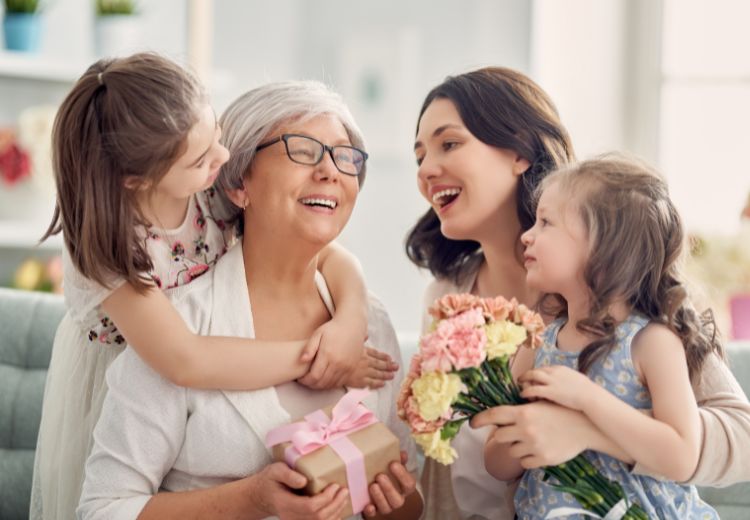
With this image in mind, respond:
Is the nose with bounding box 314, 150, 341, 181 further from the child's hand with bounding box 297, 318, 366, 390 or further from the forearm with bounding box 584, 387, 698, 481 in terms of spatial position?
the forearm with bounding box 584, 387, 698, 481

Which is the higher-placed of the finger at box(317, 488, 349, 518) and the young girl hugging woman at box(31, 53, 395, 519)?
the young girl hugging woman at box(31, 53, 395, 519)

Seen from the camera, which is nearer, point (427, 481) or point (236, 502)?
point (236, 502)

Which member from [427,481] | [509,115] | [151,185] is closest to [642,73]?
[509,115]

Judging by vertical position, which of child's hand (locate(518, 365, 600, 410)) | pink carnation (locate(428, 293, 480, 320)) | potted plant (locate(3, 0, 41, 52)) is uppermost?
potted plant (locate(3, 0, 41, 52))

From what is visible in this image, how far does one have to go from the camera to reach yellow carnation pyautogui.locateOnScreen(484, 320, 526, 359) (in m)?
1.60

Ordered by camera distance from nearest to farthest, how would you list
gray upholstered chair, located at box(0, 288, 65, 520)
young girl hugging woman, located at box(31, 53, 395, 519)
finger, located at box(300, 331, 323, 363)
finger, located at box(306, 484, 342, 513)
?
finger, located at box(306, 484, 342, 513)
young girl hugging woman, located at box(31, 53, 395, 519)
finger, located at box(300, 331, 323, 363)
gray upholstered chair, located at box(0, 288, 65, 520)

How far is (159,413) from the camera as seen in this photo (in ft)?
6.14

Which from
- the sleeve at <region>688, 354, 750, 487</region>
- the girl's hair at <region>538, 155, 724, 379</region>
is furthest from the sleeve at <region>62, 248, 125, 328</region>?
the sleeve at <region>688, 354, 750, 487</region>

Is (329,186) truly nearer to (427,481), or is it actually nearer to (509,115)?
(509,115)

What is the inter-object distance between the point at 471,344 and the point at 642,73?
2596 millimetres

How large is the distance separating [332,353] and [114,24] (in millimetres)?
2440

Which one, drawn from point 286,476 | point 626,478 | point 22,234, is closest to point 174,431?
point 286,476

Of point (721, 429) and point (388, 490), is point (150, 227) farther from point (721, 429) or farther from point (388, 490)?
point (721, 429)

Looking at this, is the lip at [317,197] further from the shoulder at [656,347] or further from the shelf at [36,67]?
the shelf at [36,67]
